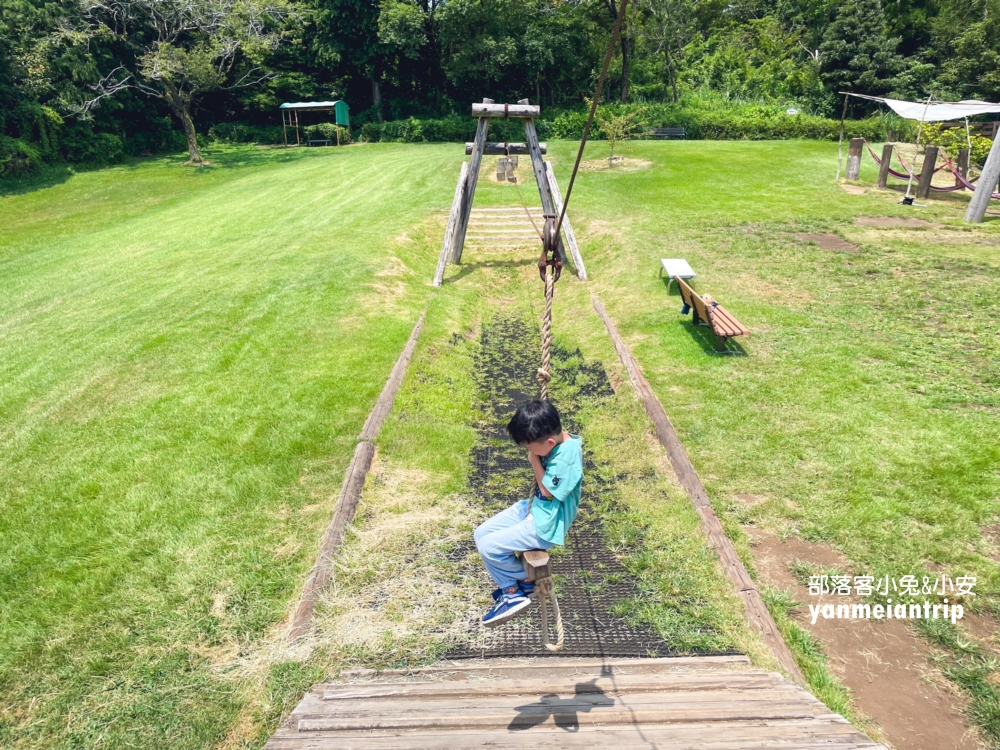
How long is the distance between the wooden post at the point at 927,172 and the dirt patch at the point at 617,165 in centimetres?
953

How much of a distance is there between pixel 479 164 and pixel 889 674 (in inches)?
484

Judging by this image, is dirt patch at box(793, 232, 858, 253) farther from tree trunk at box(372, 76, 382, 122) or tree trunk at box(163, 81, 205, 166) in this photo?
tree trunk at box(372, 76, 382, 122)

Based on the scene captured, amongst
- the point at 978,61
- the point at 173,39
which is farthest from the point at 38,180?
the point at 978,61

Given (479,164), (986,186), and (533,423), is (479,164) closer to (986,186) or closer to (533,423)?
(533,423)

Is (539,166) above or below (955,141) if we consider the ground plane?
below

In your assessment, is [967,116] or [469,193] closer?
[469,193]

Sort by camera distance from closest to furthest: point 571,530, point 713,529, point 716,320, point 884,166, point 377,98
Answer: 1. point 713,529
2. point 571,530
3. point 716,320
4. point 884,166
5. point 377,98

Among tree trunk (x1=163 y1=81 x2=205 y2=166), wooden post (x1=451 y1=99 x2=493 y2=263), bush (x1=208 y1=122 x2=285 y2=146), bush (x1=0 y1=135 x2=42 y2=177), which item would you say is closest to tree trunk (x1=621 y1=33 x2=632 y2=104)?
bush (x1=208 y1=122 x2=285 y2=146)

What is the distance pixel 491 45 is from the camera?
125 ft

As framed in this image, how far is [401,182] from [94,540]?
2010 cm

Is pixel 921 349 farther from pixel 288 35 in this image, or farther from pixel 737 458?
pixel 288 35

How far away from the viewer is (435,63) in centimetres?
4334

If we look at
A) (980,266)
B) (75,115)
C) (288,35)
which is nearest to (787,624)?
(980,266)

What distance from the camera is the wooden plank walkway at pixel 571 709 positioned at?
149 inches
